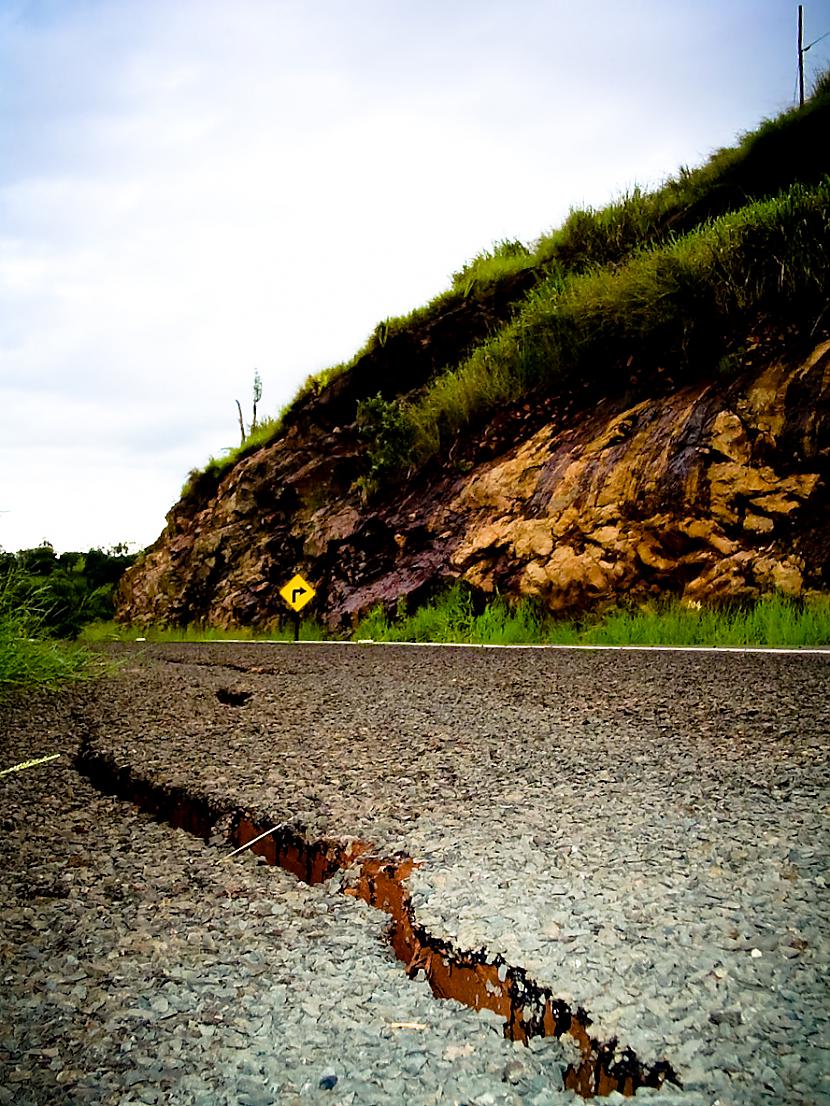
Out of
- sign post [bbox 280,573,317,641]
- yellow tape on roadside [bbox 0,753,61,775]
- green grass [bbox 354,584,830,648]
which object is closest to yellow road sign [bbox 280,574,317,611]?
sign post [bbox 280,573,317,641]

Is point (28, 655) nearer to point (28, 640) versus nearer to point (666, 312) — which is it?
point (28, 640)

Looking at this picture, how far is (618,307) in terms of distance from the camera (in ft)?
26.4

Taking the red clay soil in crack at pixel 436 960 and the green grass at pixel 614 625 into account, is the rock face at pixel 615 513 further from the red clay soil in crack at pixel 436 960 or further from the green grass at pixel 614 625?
the red clay soil in crack at pixel 436 960

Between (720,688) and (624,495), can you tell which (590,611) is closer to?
(624,495)

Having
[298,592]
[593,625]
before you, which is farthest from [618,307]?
[298,592]

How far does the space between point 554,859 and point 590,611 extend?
569cm

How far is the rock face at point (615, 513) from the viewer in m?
5.90

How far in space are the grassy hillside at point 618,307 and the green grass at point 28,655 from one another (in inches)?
237

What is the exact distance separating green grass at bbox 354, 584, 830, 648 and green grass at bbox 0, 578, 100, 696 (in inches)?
137

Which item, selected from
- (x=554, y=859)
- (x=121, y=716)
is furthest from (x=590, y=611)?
(x=554, y=859)

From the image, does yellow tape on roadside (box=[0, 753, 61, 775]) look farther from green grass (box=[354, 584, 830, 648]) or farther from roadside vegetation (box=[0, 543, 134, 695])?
green grass (box=[354, 584, 830, 648])

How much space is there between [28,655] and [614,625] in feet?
13.8

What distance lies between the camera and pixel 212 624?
1269 cm

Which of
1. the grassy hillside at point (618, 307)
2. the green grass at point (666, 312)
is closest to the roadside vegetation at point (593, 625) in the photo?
the grassy hillside at point (618, 307)
